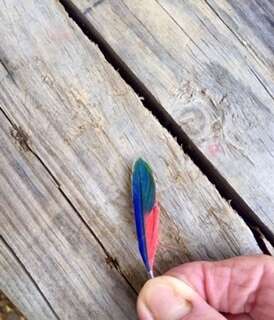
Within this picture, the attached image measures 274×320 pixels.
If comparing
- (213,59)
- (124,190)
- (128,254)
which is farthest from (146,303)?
(213,59)

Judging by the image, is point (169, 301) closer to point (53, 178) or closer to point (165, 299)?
point (165, 299)

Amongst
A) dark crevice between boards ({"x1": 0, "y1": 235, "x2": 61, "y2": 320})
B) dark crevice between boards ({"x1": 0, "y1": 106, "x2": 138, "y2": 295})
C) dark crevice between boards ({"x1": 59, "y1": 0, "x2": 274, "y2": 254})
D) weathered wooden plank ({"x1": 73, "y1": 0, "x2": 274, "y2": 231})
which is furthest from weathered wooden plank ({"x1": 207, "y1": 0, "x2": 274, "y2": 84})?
dark crevice between boards ({"x1": 0, "y1": 235, "x2": 61, "y2": 320})

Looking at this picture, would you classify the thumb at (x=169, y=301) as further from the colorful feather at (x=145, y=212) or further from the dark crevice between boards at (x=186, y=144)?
the dark crevice between boards at (x=186, y=144)

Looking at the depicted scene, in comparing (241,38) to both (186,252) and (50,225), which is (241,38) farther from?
(50,225)

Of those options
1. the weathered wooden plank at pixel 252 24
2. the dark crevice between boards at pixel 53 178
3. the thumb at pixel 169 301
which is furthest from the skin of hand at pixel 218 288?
the weathered wooden plank at pixel 252 24

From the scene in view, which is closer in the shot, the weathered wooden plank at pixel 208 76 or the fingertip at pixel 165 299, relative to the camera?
the fingertip at pixel 165 299

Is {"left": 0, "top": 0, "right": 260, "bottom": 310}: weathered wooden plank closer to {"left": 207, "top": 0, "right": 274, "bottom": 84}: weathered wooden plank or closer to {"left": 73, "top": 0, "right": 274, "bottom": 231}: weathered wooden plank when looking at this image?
{"left": 73, "top": 0, "right": 274, "bottom": 231}: weathered wooden plank

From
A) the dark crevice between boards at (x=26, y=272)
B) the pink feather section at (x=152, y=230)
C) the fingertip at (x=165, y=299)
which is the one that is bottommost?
the fingertip at (x=165, y=299)
